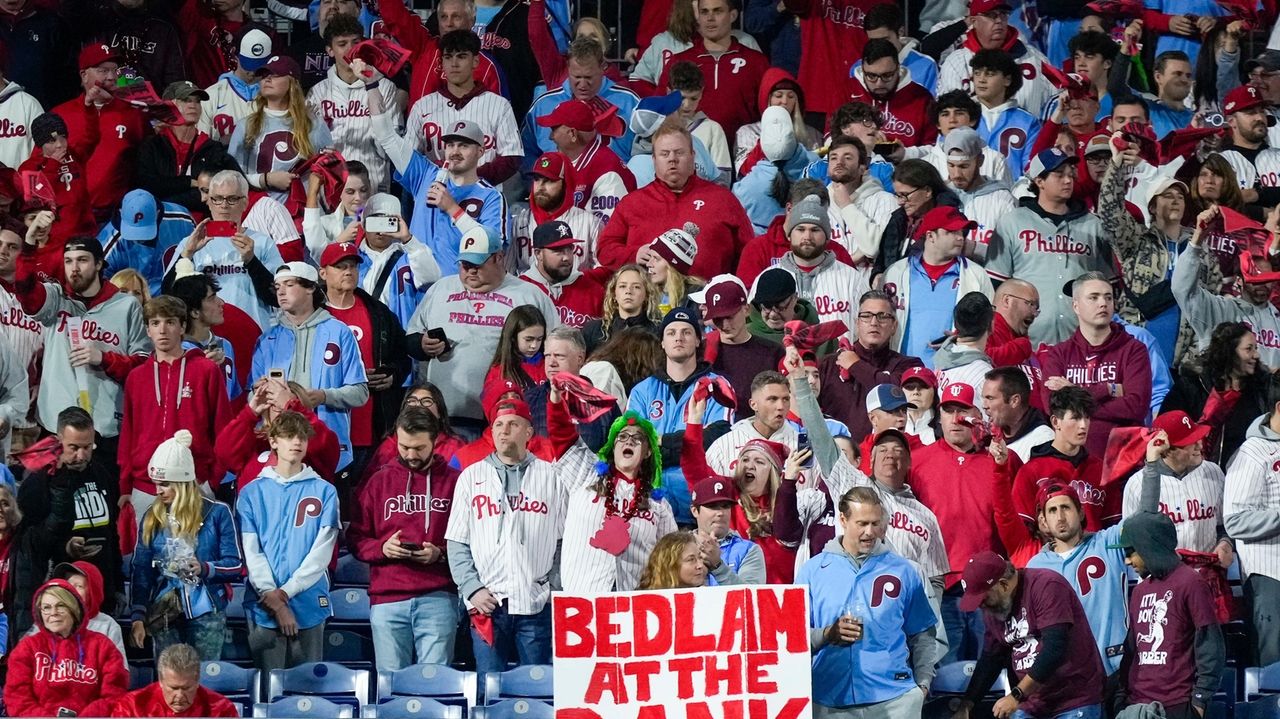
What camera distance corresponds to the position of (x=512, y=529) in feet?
32.0

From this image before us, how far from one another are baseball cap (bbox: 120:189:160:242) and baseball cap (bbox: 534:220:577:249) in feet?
6.95

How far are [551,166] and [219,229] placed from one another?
1724mm

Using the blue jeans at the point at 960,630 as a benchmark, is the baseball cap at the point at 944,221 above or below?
above

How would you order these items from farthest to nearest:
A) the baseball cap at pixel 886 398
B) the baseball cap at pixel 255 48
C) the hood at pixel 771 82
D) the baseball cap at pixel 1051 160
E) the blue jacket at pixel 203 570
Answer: the baseball cap at pixel 255 48 → the hood at pixel 771 82 → the baseball cap at pixel 1051 160 → the baseball cap at pixel 886 398 → the blue jacket at pixel 203 570

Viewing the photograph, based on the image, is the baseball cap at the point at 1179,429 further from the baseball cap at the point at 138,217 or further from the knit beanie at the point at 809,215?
the baseball cap at the point at 138,217

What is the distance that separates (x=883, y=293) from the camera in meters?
11.2

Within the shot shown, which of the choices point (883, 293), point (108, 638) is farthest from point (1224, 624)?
point (108, 638)

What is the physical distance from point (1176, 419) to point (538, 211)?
12.0 ft

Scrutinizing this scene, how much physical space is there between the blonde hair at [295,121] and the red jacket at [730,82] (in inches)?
82.4

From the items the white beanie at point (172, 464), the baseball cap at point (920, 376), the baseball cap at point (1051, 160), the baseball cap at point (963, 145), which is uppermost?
the baseball cap at point (963, 145)

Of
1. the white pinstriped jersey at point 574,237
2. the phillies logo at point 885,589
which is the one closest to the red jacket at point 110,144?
the white pinstriped jersey at point 574,237

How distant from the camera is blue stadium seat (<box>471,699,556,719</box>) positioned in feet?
30.6

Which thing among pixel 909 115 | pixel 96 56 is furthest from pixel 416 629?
pixel 909 115

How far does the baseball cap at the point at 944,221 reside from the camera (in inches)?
452
